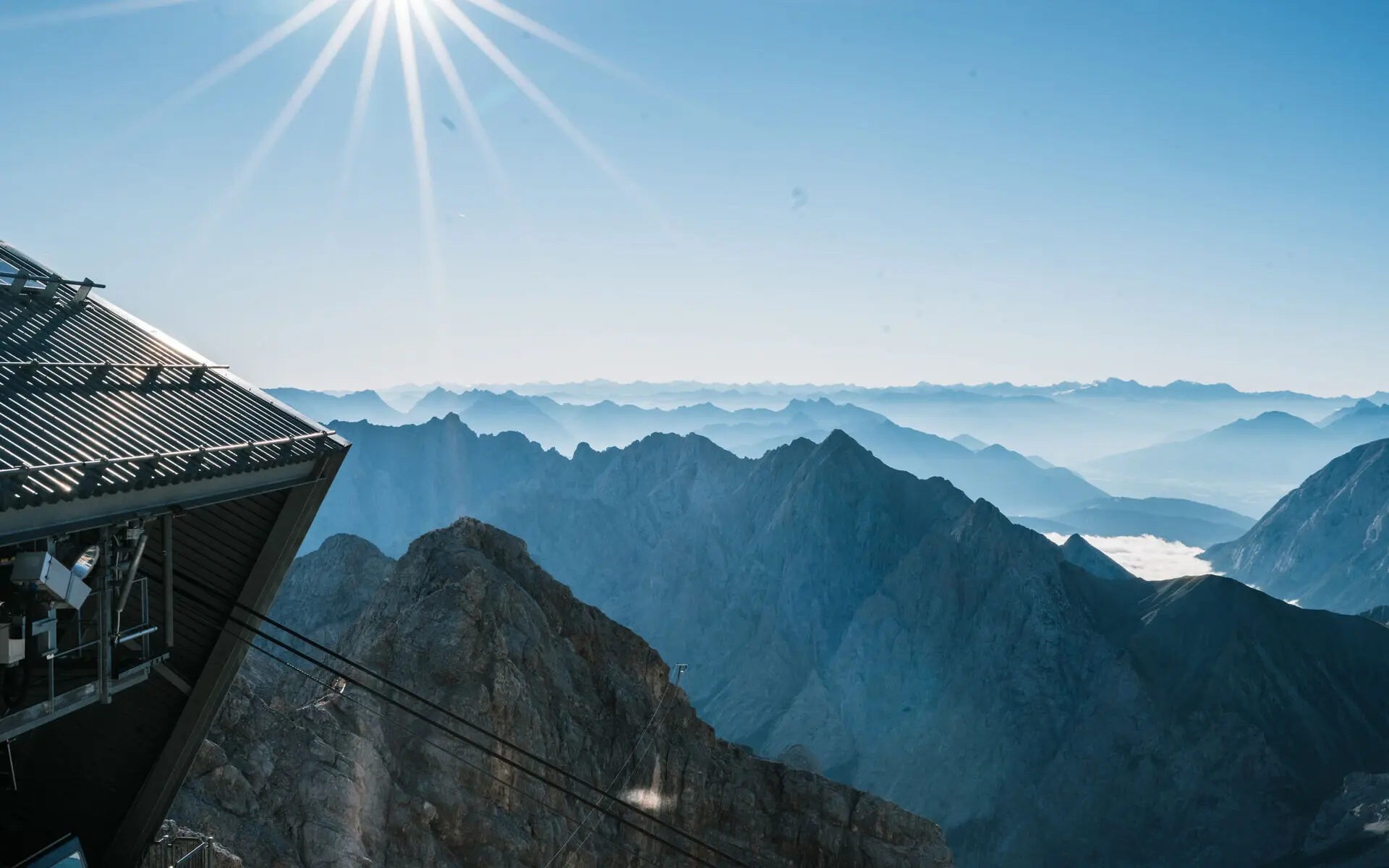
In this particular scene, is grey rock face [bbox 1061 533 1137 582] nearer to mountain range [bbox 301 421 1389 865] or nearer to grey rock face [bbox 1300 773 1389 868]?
mountain range [bbox 301 421 1389 865]

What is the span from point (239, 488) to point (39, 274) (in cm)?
989

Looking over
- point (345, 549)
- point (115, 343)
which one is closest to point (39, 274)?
point (115, 343)

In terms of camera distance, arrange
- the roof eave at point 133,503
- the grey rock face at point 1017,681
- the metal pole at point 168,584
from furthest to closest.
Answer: the grey rock face at point 1017,681 → the metal pole at point 168,584 → the roof eave at point 133,503

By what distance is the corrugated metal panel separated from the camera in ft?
43.4

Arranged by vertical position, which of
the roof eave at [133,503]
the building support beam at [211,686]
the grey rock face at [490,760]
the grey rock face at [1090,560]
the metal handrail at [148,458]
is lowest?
the grey rock face at [1090,560]

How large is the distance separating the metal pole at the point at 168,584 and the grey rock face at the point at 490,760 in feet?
43.4

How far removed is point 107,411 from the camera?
16.2 meters

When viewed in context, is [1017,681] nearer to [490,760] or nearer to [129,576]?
[490,760]

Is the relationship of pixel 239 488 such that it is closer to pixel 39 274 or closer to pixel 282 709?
pixel 39 274

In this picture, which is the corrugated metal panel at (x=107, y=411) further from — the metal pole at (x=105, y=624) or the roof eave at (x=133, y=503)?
the metal pole at (x=105, y=624)

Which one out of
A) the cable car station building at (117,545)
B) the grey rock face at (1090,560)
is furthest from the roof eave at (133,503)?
the grey rock face at (1090,560)

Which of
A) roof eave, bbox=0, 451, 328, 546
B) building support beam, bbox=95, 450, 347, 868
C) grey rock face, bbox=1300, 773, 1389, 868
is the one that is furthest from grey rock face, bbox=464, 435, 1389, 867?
roof eave, bbox=0, 451, 328, 546

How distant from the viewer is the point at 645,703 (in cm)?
4975

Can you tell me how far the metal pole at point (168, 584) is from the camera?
15836 millimetres
